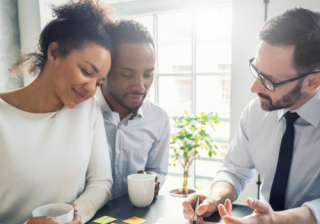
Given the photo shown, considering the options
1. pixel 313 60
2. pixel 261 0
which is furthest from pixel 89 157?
pixel 261 0

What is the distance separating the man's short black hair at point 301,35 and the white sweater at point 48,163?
3.01 ft

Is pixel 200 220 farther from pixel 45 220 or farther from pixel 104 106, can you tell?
pixel 104 106

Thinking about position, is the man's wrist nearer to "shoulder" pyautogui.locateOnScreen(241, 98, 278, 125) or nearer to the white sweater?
"shoulder" pyautogui.locateOnScreen(241, 98, 278, 125)

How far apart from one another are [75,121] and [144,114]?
453 millimetres

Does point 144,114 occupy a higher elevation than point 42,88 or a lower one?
lower

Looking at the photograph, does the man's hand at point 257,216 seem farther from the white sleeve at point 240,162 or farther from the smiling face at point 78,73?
the smiling face at point 78,73

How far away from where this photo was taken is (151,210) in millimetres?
1015

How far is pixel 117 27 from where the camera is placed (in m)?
1.26

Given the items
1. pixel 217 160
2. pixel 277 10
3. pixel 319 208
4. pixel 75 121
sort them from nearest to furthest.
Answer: pixel 319 208 → pixel 75 121 → pixel 277 10 → pixel 217 160

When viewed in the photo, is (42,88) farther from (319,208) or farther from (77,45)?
(319,208)

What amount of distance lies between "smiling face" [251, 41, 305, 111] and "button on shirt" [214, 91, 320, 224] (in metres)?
0.06

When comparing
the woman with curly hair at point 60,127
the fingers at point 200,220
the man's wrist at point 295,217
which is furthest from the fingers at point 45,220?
the man's wrist at point 295,217

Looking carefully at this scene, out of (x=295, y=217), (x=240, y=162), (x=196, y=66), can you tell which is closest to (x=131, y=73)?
(x=240, y=162)

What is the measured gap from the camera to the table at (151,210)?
3.14 ft
